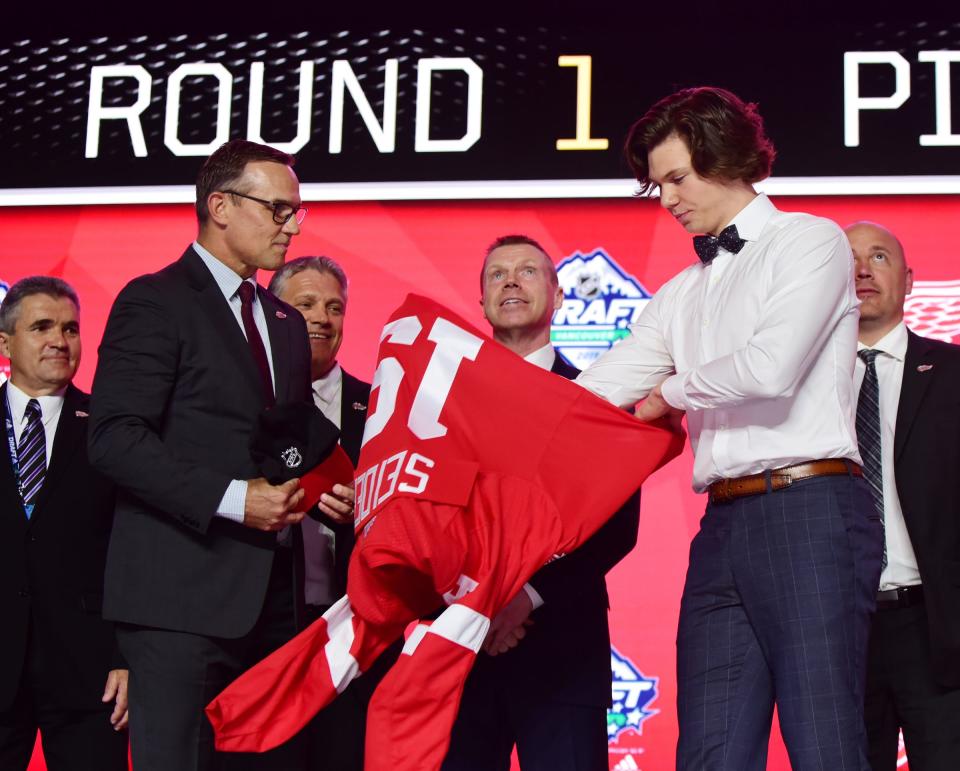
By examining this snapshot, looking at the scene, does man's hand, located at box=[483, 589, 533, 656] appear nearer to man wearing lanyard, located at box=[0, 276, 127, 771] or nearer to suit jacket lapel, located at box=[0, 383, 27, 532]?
man wearing lanyard, located at box=[0, 276, 127, 771]

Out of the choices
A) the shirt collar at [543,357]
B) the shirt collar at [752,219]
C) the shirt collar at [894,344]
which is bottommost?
the shirt collar at [543,357]

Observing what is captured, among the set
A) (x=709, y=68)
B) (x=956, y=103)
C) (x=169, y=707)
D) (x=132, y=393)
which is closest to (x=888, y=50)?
(x=956, y=103)

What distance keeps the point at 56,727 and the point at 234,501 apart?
1094mm

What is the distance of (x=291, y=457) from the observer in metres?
2.46

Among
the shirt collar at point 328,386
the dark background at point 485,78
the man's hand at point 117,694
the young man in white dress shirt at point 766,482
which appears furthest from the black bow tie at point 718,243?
the dark background at point 485,78

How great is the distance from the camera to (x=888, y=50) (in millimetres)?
4543

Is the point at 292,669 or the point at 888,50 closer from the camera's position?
the point at 292,669

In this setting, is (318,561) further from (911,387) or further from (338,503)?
(911,387)

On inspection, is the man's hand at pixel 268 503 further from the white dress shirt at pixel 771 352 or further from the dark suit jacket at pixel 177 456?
the white dress shirt at pixel 771 352

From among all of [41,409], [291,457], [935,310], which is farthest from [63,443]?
[935,310]

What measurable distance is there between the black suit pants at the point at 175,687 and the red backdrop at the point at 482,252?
2.15m

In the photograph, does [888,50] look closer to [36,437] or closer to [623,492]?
[623,492]

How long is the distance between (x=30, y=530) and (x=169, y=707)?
0.99 metres

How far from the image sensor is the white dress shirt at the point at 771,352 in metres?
2.18
